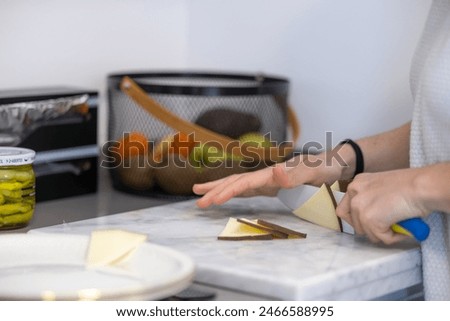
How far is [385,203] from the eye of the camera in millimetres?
1121

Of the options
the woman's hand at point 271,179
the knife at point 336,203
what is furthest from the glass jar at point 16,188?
the knife at point 336,203

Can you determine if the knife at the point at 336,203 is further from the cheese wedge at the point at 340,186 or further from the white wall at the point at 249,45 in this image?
the white wall at the point at 249,45

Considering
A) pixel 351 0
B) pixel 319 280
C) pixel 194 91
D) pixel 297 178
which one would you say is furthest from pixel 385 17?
pixel 319 280

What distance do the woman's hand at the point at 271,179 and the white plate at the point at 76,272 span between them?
28 cm

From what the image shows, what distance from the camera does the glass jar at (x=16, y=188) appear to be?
1.24 meters

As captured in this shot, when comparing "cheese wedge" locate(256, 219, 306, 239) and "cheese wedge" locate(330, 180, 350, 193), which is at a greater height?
"cheese wedge" locate(330, 180, 350, 193)

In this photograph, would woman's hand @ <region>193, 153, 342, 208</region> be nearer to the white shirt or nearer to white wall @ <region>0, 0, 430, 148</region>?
the white shirt

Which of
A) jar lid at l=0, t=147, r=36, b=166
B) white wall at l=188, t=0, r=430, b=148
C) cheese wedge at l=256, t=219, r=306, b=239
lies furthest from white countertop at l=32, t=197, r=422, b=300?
white wall at l=188, t=0, r=430, b=148

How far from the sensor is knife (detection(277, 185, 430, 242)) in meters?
1.12

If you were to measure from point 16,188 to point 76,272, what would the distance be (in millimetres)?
310

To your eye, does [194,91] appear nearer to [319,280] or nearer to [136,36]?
[136,36]

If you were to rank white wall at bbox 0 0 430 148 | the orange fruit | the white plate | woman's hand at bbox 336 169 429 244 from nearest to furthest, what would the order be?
the white plate < woman's hand at bbox 336 169 429 244 < the orange fruit < white wall at bbox 0 0 430 148

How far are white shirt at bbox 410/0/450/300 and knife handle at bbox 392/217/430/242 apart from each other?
0.04m
